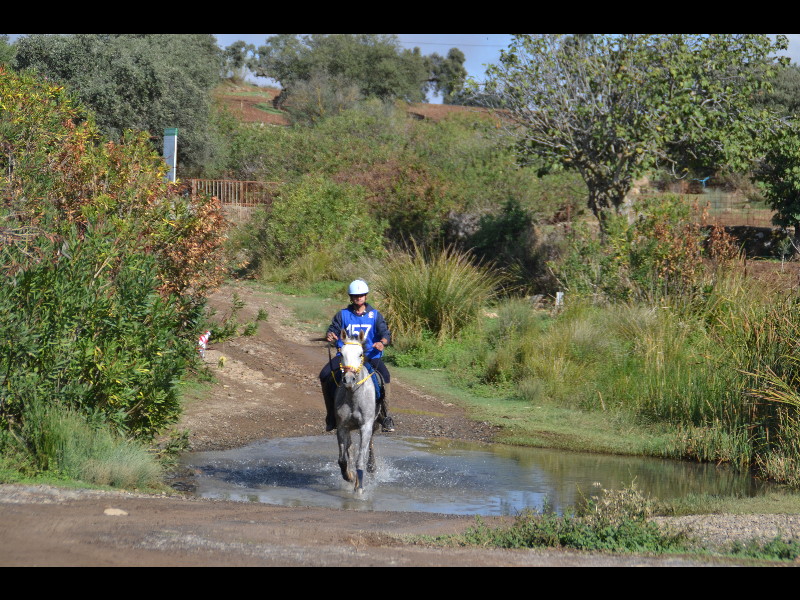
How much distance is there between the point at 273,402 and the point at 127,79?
23821mm

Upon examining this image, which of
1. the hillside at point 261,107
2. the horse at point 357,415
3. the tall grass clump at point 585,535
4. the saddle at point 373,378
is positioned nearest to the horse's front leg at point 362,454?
the horse at point 357,415

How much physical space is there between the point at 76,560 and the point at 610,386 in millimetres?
10972

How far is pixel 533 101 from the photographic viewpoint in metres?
24.4

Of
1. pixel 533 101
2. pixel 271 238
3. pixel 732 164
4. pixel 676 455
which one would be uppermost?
pixel 533 101

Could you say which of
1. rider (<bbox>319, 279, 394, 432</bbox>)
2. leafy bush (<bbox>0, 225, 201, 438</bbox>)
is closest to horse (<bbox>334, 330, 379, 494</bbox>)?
rider (<bbox>319, 279, 394, 432</bbox>)

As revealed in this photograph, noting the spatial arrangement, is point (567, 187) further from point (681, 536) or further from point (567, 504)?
point (681, 536)

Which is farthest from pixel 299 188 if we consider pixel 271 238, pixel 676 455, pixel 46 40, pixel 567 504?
pixel 567 504

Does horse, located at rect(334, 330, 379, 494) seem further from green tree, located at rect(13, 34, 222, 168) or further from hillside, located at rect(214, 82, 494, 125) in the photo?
hillside, located at rect(214, 82, 494, 125)

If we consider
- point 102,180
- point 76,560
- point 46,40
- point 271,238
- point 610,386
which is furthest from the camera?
point 46,40

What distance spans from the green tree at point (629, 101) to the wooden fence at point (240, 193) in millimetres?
10455

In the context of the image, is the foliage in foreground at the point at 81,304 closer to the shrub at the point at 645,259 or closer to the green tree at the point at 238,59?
the shrub at the point at 645,259

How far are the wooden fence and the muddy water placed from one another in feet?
64.3

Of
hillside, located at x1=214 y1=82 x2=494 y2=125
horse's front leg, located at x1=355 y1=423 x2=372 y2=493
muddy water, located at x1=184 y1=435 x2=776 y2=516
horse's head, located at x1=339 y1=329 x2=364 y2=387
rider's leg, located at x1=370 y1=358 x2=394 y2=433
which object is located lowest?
muddy water, located at x1=184 y1=435 x2=776 y2=516

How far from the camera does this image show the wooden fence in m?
31.7
